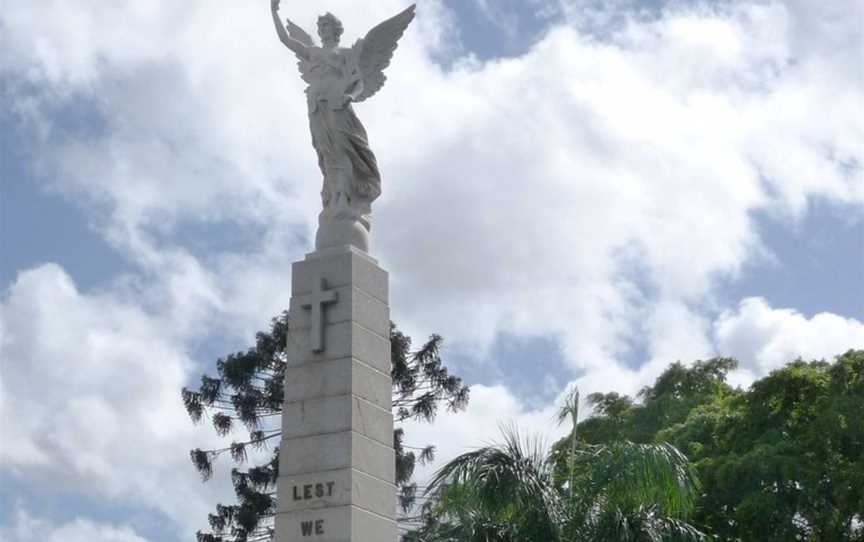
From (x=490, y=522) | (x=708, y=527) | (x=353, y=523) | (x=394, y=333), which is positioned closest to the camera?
(x=353, y=523)

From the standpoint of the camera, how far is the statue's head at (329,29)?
706 inches

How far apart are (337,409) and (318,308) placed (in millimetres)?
1308

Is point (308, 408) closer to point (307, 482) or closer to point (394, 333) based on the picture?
point (307, 482)

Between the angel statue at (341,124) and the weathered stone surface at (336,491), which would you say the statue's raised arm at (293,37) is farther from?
the weathered stone surface at (336,491)

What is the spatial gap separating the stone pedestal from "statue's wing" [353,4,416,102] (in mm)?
2509

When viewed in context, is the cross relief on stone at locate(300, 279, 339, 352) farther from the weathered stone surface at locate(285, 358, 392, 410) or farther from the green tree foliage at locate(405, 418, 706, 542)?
the green tree foliage at locate(405, 418, 706, 542)

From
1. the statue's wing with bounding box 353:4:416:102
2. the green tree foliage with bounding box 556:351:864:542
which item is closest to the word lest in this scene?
the statue's wing with bounding box 353:4:416:102

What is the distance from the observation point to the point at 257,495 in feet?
111

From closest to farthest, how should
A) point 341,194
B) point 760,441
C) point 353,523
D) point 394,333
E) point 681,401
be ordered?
point 353,523 < point 341,194 < point 760,441 < point 394,333 < point 681,401

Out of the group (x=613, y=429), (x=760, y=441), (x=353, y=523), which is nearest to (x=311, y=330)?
(x=353, y=523)

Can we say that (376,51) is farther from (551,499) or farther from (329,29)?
(551,499)

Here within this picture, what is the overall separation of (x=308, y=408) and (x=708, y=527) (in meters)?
16.4

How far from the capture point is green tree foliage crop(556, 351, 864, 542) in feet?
98.2

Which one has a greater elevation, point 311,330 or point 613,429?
point 613,429
